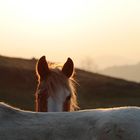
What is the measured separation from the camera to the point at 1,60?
1422 inches

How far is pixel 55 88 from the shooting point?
6.46 metres

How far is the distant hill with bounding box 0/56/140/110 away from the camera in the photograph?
30.5 metres

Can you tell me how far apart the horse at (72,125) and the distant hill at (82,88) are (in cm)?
2427

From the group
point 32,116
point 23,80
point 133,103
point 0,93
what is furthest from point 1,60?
point 32,116

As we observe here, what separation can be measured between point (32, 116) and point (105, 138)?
0.52m

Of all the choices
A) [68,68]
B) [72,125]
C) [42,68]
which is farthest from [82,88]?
[72,125]

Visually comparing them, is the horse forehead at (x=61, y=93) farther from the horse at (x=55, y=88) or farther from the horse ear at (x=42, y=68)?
the horse ear at (x=42, y=68)

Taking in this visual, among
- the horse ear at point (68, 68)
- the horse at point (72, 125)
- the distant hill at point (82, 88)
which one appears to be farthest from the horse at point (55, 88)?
the distant hill at point (82, 88)

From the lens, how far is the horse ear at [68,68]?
694cm

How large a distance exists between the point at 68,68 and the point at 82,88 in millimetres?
29822

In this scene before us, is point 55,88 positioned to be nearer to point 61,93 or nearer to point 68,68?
point 61,93

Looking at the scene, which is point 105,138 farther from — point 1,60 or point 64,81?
point 1,60

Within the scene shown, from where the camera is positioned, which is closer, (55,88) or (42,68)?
(55,88)

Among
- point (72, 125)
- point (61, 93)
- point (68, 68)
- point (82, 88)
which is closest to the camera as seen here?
point (72, 125)
